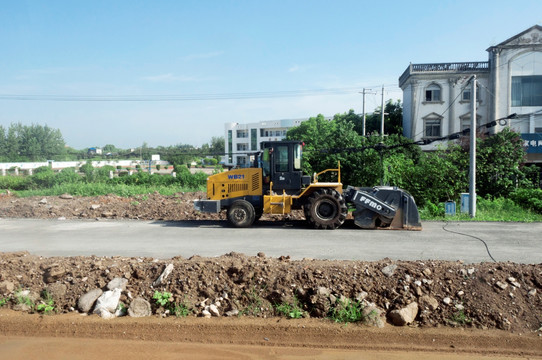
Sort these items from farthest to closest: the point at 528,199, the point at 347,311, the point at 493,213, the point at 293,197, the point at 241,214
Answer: the point at 528,199, the point at 493,213, the point at 241,214, the point at 293,197, the point at 347,311

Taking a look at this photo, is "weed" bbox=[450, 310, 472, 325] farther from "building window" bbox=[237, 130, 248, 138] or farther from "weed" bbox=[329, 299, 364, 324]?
"building window" bbox=[237, 130, 248, 138]

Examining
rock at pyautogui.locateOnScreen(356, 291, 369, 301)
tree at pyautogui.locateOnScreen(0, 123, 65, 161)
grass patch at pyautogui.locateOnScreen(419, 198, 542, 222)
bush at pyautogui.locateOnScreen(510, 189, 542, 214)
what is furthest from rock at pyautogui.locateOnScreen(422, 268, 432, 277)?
tree at pyautogui.locateOnScreen(0, 123, 65, 161)

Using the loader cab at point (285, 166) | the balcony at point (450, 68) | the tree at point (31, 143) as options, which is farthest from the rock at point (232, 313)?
the tree at point (31, 143)

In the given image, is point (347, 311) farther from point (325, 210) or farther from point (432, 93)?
point (432, 93)

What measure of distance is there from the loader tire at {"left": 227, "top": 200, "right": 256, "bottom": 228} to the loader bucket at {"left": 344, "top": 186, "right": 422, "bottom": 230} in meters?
3.28

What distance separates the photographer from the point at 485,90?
39.0 m

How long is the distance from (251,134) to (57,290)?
280ft

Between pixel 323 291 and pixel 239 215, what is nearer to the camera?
pixel 323 291

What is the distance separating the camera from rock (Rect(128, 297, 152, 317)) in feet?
22.0

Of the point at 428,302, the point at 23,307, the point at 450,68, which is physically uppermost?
the point at 450,68

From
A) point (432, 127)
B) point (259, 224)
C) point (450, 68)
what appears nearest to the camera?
point (259, 224)

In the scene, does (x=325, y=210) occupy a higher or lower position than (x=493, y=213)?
higher

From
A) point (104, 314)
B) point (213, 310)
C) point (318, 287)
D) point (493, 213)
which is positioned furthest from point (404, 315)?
point (493, 213)

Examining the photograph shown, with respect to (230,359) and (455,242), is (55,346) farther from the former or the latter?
(455,242)
